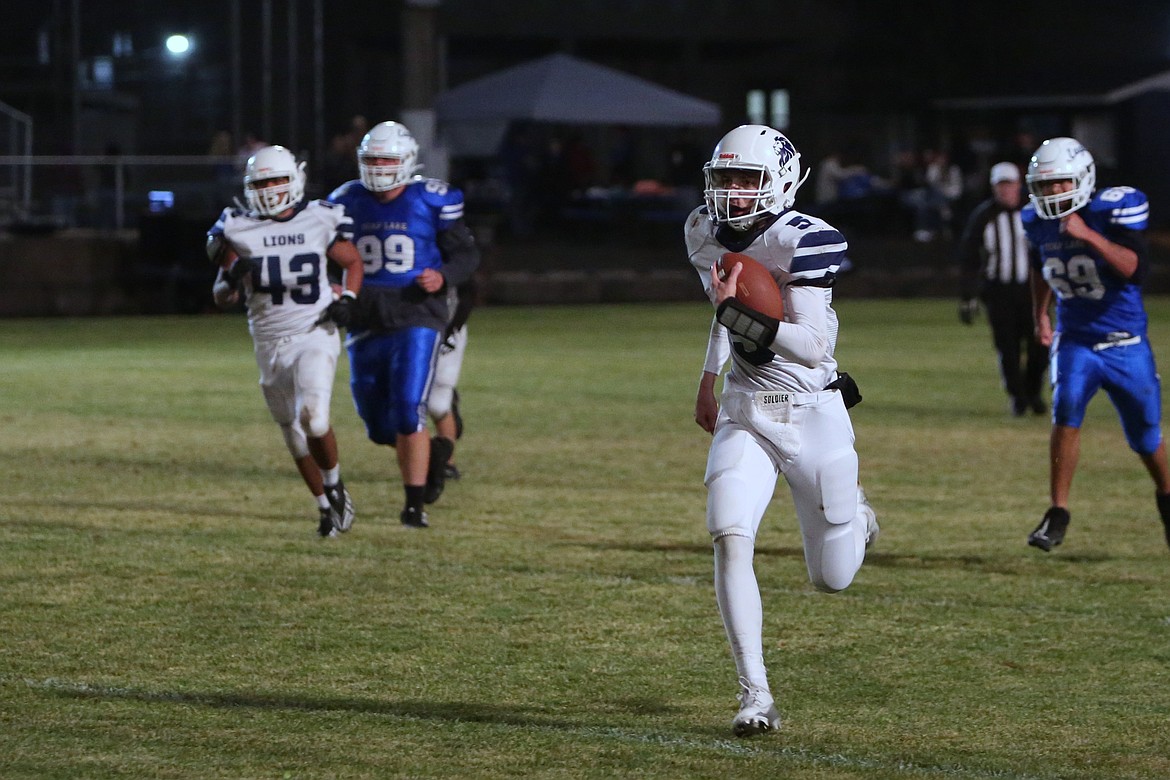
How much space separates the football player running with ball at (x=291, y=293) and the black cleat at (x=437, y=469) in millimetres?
736

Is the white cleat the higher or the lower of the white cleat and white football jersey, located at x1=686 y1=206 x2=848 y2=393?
the lower

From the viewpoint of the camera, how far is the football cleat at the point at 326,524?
859 centimetres

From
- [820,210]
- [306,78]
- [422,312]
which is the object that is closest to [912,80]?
[820,210]

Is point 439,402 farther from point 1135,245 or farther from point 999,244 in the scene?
point 999,244

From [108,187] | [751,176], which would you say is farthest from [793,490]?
[108,187]

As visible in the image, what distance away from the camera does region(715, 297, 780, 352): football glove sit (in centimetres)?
521

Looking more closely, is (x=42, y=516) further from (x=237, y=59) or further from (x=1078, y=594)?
(x=237, y=59)

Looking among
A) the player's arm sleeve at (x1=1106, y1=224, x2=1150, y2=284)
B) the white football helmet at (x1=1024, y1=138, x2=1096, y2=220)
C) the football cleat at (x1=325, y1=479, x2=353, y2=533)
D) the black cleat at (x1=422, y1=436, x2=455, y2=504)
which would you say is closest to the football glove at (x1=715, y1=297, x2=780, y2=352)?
the white football helmet at (x1=1024, y1=138, x2=1096, y2=220)

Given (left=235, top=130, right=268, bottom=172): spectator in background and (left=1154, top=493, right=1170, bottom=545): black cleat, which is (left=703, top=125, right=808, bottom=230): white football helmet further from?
(left=235, top=130, right=268, bottom=172): spectator in background

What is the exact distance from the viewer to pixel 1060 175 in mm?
Result: 8039

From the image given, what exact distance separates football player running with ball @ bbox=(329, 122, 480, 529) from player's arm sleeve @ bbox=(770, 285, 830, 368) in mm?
3530

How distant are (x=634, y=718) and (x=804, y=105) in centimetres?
3321

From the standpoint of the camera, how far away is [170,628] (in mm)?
6676

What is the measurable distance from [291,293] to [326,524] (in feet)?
3.38
